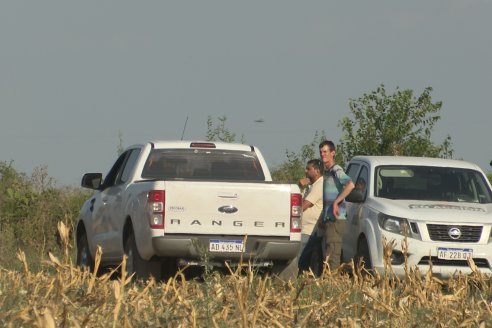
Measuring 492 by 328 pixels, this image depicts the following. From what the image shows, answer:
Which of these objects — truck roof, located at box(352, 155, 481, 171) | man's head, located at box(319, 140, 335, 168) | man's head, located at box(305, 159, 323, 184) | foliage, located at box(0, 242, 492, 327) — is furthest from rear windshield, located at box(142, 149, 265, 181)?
foliage, located at box(0, 242, 492, 327)

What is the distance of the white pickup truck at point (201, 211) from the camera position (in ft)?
48.0

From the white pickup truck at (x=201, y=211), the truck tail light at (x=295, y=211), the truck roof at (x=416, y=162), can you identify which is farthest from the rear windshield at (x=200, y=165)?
the truck roof at (x=416, y=162)

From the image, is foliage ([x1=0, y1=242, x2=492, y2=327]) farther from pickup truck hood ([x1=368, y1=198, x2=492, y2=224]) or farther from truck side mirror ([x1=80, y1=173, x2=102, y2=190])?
truck side mirror ([x1=80, y1=173, x2=102, y2=190])

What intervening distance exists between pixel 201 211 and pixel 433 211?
350 cm

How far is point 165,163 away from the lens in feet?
52.5

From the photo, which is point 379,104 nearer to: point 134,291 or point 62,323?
point 134,291

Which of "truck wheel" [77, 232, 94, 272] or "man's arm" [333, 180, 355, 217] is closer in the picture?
"man's arm" [333, 180, 355, 217]

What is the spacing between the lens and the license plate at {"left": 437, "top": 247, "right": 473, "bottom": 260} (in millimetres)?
16750

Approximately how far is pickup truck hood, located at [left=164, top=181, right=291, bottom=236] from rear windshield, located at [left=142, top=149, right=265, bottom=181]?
1068 millimetres

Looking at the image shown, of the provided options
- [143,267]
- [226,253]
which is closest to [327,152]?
[226,253]

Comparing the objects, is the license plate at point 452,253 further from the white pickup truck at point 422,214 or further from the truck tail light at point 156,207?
the truck tail light at point 156,207

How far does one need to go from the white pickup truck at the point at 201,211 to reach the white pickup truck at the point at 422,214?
1.76m

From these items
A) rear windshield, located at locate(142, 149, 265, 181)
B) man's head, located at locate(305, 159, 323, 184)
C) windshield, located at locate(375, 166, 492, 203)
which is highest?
rear windshield, located at locate(142, 149, 265, 181)

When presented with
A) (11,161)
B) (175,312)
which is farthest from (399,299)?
(11,161)
